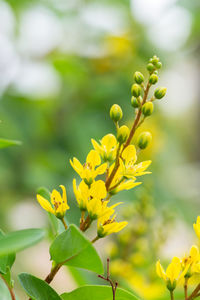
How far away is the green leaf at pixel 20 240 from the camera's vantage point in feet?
1.19

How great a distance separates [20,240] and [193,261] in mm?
214

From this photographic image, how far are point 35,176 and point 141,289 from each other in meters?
0.83

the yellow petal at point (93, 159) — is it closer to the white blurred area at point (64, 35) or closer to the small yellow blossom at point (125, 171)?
the small yellow blossom at point (125, 171)

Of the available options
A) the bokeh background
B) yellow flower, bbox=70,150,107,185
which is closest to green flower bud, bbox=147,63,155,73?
yellow flower, bbox=70,150,107,185

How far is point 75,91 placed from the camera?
193cm

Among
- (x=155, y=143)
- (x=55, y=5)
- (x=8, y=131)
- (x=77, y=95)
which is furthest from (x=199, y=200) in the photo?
(x=55, y=5)

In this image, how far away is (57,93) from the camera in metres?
1.96

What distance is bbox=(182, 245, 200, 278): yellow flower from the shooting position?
0.49 m

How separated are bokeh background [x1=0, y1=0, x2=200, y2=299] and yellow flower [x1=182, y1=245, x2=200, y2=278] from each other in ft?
3.42

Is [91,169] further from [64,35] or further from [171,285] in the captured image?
[64,35]

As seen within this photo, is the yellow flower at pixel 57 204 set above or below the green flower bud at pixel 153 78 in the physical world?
below

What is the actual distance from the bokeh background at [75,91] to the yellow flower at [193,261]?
3.42ft

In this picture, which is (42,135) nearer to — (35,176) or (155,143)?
(35,176)

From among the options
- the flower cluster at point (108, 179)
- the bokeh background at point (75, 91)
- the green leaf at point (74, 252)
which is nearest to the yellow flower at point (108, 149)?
the flower cluster at point (108, 179)
